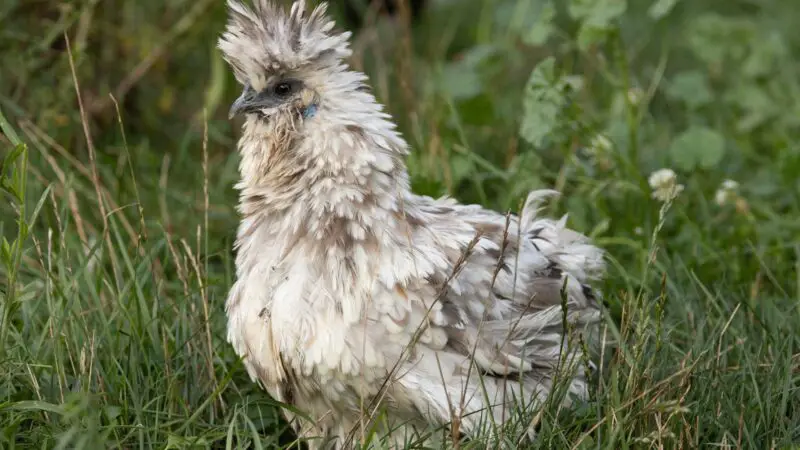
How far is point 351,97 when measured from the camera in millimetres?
3041

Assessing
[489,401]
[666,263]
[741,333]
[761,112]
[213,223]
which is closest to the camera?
[489,401]

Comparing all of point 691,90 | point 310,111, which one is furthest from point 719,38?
point 310,111

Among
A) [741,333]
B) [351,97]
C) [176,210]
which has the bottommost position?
[741,333]

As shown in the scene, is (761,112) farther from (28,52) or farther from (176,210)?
(28,52)

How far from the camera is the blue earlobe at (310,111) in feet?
9.95

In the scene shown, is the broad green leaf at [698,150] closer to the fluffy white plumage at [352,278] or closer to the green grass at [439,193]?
the green grass at [439,193]

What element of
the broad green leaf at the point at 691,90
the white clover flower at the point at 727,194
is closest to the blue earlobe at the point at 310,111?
the white clover flower at the point at 727,194

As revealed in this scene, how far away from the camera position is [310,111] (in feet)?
9.96

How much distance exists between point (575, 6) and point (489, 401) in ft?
6.33

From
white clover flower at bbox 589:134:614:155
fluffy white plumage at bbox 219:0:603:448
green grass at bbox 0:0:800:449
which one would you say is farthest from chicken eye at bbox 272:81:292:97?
white clover flower at bbox 589:134:614:155

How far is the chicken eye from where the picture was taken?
306 centimetres

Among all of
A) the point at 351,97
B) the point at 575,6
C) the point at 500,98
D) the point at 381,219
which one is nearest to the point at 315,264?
the point at 381,219

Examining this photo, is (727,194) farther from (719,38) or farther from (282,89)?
(282,89)

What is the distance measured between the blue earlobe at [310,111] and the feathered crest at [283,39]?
0.11 metres
